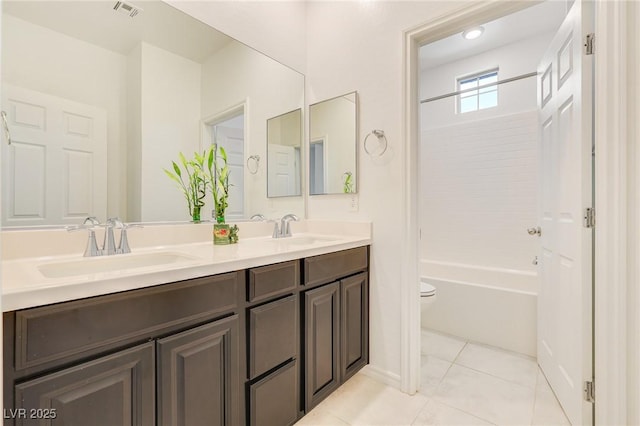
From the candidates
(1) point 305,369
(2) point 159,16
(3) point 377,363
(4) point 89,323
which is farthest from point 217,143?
(3) point 377,363

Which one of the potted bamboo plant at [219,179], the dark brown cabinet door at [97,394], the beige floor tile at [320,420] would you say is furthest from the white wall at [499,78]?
the dark brown cabinet door at [97,394]

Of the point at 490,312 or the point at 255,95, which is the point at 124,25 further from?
the point at 490,312

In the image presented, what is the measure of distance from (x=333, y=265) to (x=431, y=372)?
105 cm

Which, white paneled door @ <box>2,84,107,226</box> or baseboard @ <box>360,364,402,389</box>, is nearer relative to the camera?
white paneled door @ <box>2,84,107,226</box>

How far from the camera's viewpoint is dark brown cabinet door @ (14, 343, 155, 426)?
695 millimetres

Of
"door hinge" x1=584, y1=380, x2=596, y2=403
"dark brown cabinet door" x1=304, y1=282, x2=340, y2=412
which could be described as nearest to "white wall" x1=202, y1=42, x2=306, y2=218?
"dark brown cabinet door" x1=304, y1=282, x2=340, y2=412

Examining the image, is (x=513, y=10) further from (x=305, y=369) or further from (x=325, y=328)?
(x=305, y=369)

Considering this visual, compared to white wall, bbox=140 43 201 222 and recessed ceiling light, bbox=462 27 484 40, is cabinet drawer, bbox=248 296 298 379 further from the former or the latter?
recessed ceiling light, bbox=462 27 484 40

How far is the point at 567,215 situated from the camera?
1434mm

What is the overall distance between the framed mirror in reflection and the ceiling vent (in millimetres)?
881

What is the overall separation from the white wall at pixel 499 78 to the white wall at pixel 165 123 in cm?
262

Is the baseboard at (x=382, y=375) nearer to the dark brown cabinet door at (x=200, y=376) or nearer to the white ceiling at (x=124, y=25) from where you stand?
the dark brown cabinet door at (x=200, y=376)

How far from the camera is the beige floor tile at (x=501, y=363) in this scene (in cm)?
182

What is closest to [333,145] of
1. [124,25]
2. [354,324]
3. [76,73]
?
[354,324]
